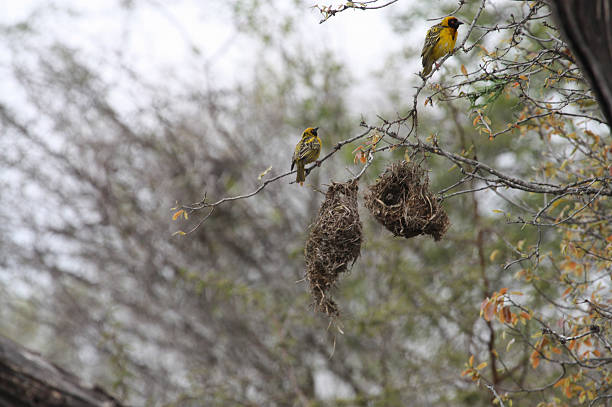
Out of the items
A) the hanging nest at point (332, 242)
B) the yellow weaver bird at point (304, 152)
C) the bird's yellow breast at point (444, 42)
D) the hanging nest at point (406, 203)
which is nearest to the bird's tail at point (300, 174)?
the yellow weaver bird at point (304, 152)

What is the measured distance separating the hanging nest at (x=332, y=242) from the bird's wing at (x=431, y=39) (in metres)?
1.30

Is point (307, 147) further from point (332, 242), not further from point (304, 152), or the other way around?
point (332, 242)

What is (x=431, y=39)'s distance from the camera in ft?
13.6

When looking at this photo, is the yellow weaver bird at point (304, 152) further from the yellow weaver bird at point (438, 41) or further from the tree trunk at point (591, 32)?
the tree trunk at point (591, 32)

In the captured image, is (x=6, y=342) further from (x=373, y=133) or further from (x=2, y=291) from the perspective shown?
(x=2, y=291)

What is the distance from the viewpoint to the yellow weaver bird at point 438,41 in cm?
414

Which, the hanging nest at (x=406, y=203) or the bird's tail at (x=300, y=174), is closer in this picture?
the hanging nest at (x=406, y=203)

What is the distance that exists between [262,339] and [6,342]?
4828 millimetres

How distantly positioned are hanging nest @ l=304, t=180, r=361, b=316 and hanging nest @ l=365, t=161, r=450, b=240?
147 millimetres

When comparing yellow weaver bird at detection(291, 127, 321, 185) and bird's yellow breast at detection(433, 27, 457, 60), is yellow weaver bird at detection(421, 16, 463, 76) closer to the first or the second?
bird's yellow breast at detection(433, 27, 457, 60)

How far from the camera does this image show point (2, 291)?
31.7 ft

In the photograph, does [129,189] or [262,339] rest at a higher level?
[129,189]

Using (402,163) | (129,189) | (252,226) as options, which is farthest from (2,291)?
(402,163)

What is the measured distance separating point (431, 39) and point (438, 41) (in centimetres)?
5
